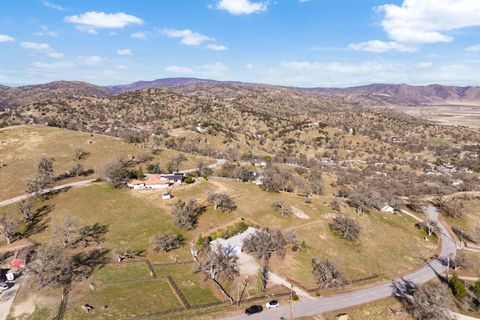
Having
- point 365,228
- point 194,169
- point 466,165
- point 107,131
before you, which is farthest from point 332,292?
point 466,165

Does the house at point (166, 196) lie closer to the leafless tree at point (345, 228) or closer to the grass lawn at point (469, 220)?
the leafless tree at point (345, 228)

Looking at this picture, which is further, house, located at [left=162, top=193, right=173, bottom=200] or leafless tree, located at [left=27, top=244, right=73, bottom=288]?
house, located at [left=162, top=193, right=173, bottom=200]

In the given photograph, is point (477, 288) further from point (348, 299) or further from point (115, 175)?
point (115, 175)

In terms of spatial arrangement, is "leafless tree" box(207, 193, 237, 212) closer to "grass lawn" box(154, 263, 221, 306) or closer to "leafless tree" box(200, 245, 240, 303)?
"grass lawn" box(154, 263, 221, 306)

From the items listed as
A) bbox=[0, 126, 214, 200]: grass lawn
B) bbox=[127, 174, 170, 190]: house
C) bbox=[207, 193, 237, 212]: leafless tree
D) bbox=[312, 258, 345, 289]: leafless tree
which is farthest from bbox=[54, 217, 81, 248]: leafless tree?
bbox=[312, 258, 345, 289]: leafless tree

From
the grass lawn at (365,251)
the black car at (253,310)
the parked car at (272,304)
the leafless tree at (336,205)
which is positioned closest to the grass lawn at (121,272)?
the black car at (253,310)

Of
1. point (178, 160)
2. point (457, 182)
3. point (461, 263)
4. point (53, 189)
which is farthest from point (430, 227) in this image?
point (53, 189)
